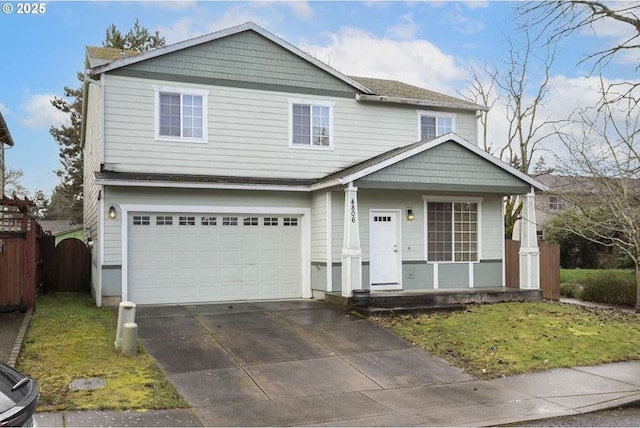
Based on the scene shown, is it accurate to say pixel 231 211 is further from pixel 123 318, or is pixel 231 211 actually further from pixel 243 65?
pixel 123 318

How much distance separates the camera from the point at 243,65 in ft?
49.2

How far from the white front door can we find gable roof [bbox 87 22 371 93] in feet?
12.0

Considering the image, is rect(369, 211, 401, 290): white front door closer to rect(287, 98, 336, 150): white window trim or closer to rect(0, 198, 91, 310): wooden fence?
rect(287, 98, 336, 150): white window trim

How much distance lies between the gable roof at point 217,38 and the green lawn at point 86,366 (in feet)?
19.1

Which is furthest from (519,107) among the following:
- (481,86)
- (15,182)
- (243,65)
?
(15,182)

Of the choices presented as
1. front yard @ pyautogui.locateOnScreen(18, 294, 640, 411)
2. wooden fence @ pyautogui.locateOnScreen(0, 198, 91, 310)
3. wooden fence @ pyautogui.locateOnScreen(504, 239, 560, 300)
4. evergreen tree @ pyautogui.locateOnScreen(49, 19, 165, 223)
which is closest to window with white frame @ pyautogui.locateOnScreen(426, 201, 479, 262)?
wooden fence @ pyautogui.locateOnScreen(504, 239, 560, 300)

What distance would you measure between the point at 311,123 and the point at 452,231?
4.90 metres

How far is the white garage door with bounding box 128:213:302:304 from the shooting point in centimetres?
1388

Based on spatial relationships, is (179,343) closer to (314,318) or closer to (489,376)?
(314,318)

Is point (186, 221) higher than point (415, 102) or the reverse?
the reverse

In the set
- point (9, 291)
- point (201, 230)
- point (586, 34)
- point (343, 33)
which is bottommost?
point (9, 291)

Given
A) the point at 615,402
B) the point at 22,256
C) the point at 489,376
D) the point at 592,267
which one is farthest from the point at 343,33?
the point at 592,267

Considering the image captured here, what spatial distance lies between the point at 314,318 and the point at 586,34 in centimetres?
844

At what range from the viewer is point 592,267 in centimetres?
3209
